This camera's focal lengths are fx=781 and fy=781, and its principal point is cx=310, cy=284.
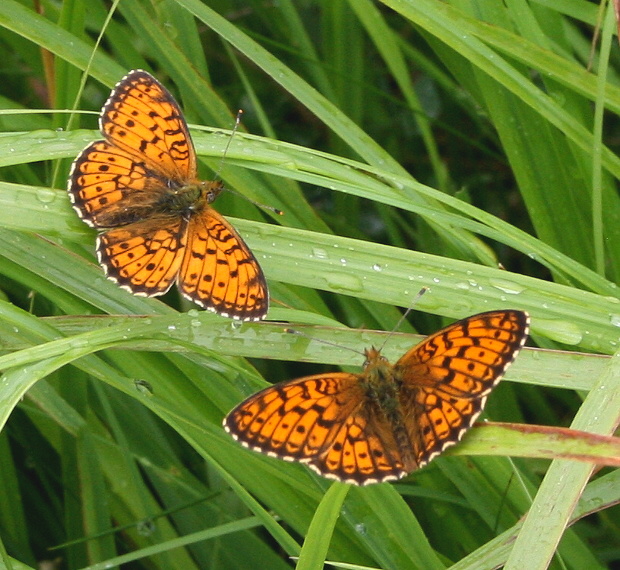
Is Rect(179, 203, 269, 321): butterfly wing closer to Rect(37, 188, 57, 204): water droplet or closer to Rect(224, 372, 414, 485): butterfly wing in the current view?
Rect(224, 372, 414, 485): butterfly wing

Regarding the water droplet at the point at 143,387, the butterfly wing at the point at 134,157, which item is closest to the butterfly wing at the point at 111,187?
the butterfly wing at the point at 134,157

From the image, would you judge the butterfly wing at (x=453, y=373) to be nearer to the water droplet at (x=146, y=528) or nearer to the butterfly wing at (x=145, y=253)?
the butterfly wing at (x=145, y=253)

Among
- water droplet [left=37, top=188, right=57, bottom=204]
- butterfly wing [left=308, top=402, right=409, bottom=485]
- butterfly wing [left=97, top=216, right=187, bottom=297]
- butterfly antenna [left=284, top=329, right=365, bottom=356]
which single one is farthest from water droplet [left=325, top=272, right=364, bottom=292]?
water droplet [left=37, top=188, right=57, bottom=204]

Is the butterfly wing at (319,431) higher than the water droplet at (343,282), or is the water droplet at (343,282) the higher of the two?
the water droplet at (343,282)

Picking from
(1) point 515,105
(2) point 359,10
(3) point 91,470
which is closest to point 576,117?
Result: (1) point 515,105

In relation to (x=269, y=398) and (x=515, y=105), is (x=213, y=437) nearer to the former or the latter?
(x=269, y=398)

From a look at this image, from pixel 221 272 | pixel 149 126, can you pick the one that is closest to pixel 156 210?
pixel 149 126

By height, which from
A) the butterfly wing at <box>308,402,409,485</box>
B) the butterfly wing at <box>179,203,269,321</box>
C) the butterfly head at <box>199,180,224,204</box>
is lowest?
the butterfly wing at <box>308,402,409,485</box>

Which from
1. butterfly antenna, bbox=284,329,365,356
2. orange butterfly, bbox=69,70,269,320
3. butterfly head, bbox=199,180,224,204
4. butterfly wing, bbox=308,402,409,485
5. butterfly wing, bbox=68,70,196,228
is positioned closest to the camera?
butterfly wing, bbox=308,402,409,485
